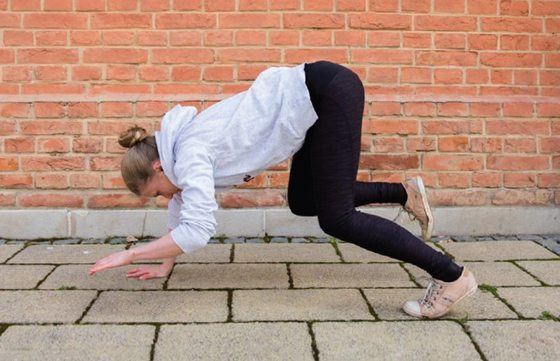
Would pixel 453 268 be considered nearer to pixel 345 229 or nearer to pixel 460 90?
pixel 345 229

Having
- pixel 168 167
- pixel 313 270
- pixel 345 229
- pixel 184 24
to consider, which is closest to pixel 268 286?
pixel 313 270

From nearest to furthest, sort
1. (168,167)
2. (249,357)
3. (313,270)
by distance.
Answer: (249,357), (168,167), (313,270)

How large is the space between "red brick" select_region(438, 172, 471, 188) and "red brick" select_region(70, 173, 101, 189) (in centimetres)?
212

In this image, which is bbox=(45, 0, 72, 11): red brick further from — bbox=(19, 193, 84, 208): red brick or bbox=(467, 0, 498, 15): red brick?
bbox=(467, 0, 498, 15): red brick

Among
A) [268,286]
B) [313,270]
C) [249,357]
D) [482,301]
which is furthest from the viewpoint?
[313,270]

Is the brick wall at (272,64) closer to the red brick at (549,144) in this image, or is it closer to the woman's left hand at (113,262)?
the red brick at (549,144)

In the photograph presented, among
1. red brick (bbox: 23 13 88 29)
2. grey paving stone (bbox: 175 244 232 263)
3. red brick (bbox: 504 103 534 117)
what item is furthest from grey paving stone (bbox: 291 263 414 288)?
red brick (bbox: 23 13 88 29)

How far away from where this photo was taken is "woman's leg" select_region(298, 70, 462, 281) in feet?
8.55

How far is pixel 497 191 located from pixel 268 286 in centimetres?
184

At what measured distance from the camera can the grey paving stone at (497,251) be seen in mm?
3611

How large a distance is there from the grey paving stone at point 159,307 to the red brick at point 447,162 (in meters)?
1.75

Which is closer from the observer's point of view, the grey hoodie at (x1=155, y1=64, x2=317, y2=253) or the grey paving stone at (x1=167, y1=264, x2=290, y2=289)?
the grey hoodie at (x1=155, y1=64, x2=317, y2=253)

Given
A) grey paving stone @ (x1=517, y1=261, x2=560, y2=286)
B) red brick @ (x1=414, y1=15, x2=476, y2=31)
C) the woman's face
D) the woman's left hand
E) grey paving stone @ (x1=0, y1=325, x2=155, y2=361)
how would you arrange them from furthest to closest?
red brick @ (x1=414, y1=15, x2=476, y2=31)
grey paving stone @ (x1=517, y1=261, x2=560, y2=286)
the woman's face
the woman's left hand
grey paving stone @ (x1=0, y1=325, x2=155, y2=361)

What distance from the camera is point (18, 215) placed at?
13.1ft
